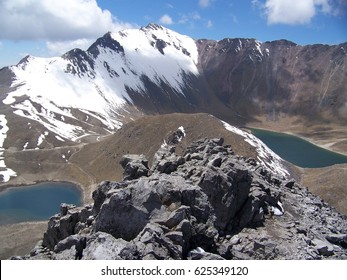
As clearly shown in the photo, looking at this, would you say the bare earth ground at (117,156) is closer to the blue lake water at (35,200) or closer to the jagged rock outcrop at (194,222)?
the blue lake water at (35,200)

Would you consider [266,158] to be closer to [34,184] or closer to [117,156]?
[117,156]

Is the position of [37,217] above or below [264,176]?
above

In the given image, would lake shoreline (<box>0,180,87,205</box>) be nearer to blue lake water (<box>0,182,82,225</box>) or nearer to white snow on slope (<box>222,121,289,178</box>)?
blue lake water (<box>0,182,82,225</box>)

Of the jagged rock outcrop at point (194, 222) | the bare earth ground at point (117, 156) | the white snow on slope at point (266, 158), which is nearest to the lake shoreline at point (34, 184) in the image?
the bare earth ground at point (117, 156)

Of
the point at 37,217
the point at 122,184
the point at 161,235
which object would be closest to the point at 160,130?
the point at 37,217

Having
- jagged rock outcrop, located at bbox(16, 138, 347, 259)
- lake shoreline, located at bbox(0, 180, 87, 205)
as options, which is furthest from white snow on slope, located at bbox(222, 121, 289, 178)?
jagged rock outcrop, located at bbox(16, 138, 347, 259)

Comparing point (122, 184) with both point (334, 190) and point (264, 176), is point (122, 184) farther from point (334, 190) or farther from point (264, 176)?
point (334, 190)
